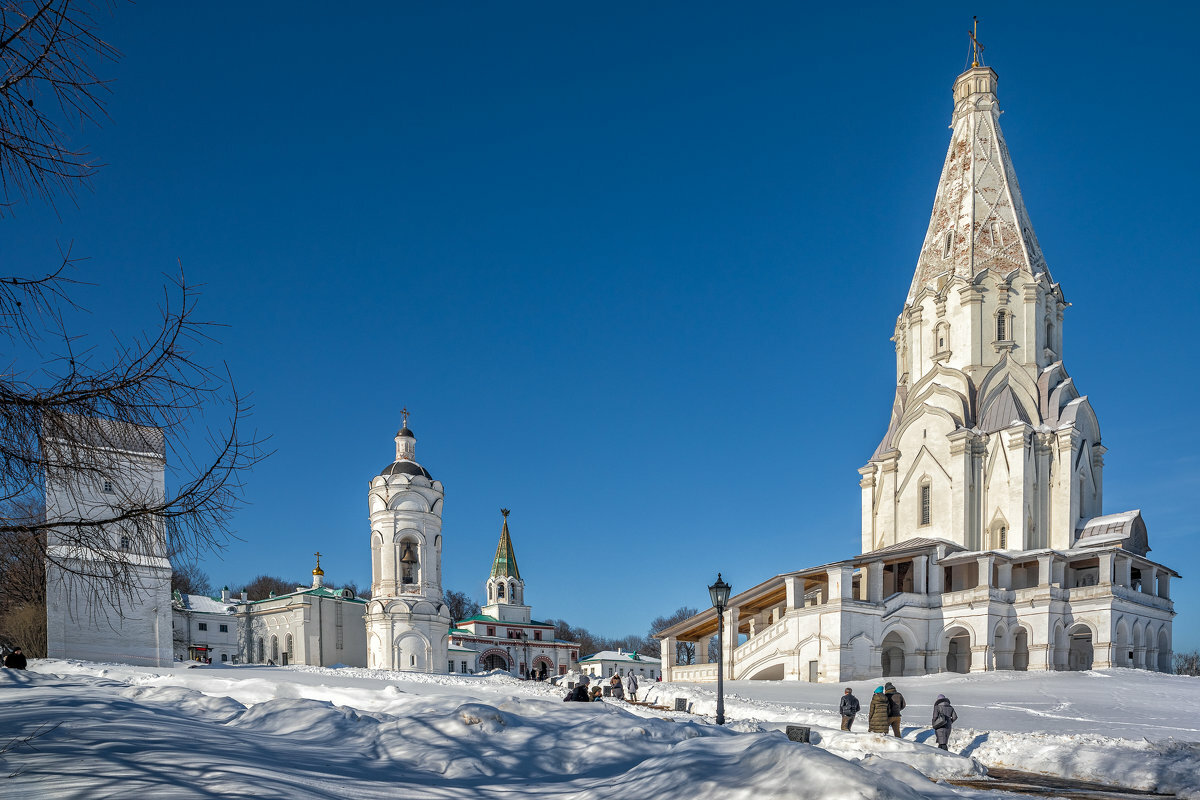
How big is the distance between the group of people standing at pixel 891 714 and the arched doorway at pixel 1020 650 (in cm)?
2374

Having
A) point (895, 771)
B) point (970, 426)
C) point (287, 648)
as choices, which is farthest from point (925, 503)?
point (895, 771)

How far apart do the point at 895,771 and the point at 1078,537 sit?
38749 millimetres

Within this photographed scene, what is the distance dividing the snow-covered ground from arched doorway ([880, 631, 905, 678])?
855 inches

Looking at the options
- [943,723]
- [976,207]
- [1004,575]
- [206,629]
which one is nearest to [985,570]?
[1004,575]

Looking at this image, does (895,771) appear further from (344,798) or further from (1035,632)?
(1035,632)

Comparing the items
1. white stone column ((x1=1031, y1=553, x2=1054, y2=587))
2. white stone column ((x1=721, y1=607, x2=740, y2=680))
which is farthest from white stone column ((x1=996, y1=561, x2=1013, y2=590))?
white stone column ((x1=721, y1=607, x2=740, y2=680))

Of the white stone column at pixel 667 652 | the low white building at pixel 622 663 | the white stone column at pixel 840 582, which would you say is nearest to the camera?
the white stone column at pixel 840 582

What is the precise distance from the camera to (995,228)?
46281mm

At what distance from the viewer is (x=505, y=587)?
255 ft

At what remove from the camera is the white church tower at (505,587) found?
251ft

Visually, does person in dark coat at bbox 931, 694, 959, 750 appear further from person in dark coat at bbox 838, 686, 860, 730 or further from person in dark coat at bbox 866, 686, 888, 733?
person in dark coat at bbox 838, 686, 860, 730

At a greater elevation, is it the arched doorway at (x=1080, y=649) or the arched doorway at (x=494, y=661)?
the arched doorway at (x=1080, y=649)

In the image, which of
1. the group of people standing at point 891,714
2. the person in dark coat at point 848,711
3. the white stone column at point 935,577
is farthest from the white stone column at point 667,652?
the group of people standing at point 891,714

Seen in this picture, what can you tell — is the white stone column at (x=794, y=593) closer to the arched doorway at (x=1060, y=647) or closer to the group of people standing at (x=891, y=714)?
the arched doorway at (x=1060, y=647)
